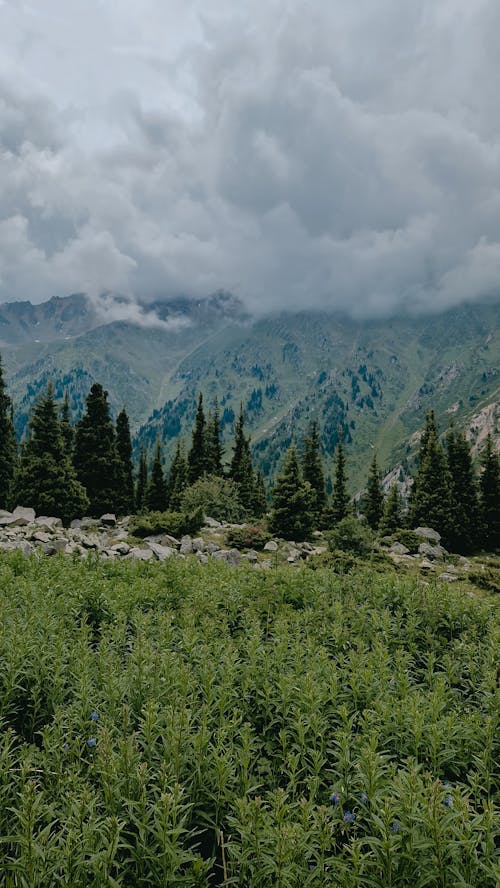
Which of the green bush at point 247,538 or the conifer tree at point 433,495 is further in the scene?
the conifer tree at point 433,495

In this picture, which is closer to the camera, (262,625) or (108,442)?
(262,625)

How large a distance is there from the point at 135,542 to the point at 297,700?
73.6 ft

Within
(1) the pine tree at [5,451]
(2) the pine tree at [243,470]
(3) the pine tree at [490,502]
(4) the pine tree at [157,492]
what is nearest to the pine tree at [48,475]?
(1) the pine tree at [5,451]

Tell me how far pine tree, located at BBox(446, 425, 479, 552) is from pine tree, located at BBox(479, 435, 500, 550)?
0.68 metres

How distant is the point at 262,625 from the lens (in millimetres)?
10484

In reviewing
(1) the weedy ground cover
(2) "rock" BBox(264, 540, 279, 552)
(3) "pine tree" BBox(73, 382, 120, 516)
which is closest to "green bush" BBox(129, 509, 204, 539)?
(2) "rock" BBox(264, 540, 279, 552)

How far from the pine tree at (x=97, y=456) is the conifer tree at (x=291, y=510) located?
689 inches

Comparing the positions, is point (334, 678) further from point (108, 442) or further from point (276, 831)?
point (108, 442)

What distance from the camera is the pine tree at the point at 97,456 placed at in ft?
141

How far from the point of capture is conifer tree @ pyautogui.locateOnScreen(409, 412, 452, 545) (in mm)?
39281

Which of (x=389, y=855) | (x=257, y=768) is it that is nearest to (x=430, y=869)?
(x=389, y=855)

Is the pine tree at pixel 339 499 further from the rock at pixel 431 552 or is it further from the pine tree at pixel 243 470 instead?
the rock at pixel 431 552

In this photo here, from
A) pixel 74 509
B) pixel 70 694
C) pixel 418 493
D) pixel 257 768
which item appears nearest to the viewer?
pixel 257 768

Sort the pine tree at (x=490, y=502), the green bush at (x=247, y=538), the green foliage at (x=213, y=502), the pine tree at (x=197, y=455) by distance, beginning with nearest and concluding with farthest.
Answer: the green bush at (x=247, y=538)
the green foliage at (x=213, y=502)
the pine tree at (x=490, y=502)
the pine tree at (x=197, y=455)
